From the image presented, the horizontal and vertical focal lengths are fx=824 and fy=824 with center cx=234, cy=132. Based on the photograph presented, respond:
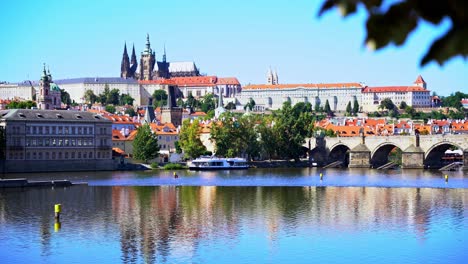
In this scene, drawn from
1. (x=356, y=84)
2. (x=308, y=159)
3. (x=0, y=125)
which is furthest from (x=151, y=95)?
(x=0, y=125)

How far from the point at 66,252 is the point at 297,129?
2468 inches

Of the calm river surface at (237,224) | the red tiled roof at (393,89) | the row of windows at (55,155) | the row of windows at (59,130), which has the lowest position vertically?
the calm river surface at (237,224)

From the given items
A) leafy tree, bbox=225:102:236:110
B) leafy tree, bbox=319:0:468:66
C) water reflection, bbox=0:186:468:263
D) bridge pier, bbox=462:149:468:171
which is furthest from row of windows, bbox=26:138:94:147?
leafy tree, bbox=225:102:236:110

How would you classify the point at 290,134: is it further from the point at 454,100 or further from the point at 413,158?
the point at 454,100

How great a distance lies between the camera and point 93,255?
2227 cm

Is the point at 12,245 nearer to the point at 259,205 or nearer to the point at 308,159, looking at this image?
the point at 259,205

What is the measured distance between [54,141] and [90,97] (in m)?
111

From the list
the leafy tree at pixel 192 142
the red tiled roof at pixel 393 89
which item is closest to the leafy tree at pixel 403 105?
the red tiled roof at pixel 393 89

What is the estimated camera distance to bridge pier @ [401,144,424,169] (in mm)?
73625

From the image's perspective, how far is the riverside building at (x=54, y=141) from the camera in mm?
63562

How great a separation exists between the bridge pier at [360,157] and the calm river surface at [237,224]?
29.1 metres

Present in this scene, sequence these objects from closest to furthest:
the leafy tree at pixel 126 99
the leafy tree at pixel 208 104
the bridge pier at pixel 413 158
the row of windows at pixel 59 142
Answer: the row of windows at pixel 59 142
the bridge pier at pixel 413 158
the leafy tree at pixel 208 104
the leafy tree at pixel 126 99

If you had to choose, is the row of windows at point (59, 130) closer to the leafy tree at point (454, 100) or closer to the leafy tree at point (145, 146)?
the leafy tree at point (145, 146)

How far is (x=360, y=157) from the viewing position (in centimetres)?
7919
